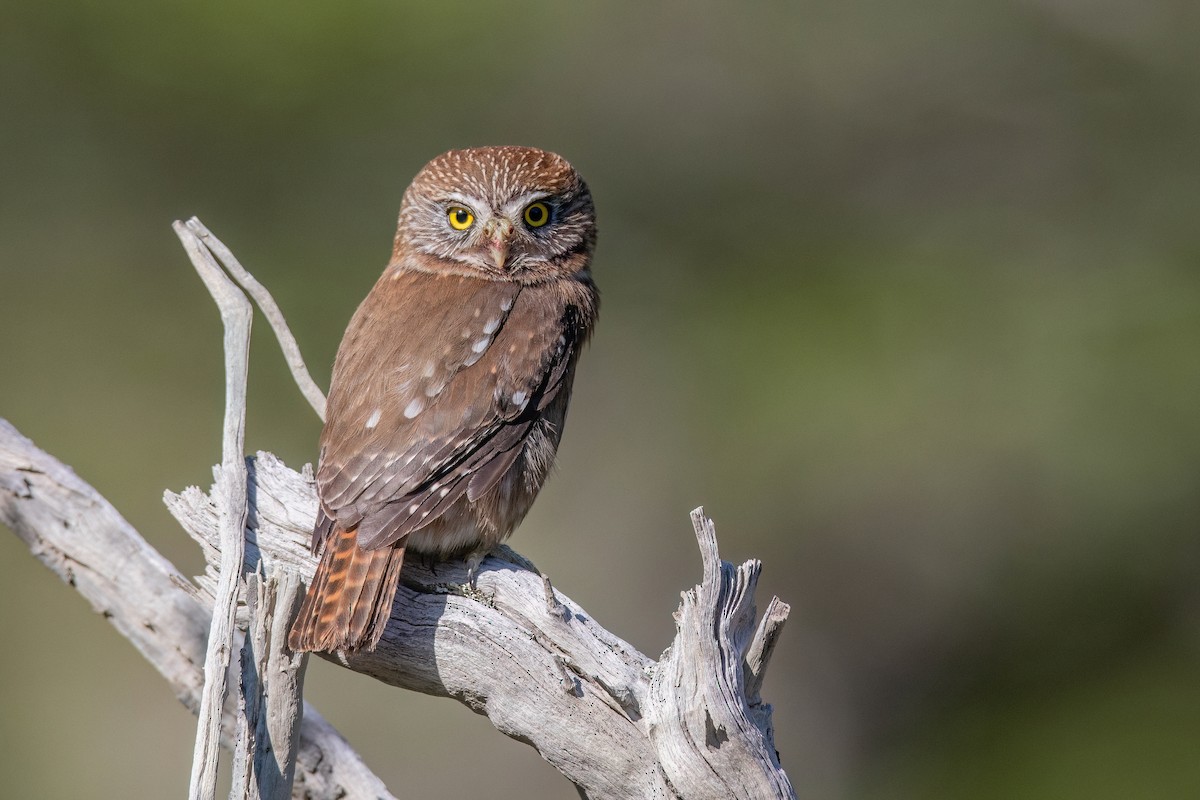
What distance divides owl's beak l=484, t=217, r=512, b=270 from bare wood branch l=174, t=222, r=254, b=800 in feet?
3.50

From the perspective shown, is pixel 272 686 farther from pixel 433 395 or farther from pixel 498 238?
pixel 498 238

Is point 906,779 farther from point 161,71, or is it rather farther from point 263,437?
point 161,71

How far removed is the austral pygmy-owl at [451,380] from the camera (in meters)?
3.33

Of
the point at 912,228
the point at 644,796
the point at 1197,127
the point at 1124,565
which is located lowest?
the point at 644,796

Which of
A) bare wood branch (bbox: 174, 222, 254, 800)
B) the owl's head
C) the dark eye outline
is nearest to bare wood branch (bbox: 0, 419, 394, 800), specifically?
bare wood branch (bbox: 174, 222, 254, 800)

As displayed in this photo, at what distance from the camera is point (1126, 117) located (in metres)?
8.83

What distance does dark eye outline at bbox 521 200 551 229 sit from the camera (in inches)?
168

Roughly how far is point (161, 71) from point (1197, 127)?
6.78 metres

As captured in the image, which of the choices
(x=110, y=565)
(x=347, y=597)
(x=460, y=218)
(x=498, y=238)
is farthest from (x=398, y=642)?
(x=460, y=218)

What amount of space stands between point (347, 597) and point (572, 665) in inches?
22.4

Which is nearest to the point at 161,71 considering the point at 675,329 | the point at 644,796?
the point at 675,329

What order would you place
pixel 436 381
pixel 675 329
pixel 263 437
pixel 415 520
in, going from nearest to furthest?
pixel 415 520 → pixel 436 381 → pixel 263 437 → pixel 675 329

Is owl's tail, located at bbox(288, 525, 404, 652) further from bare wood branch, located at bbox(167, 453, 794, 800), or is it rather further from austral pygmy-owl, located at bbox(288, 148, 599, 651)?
bare wood branch, located at bbox(167, 453, 794, 800)

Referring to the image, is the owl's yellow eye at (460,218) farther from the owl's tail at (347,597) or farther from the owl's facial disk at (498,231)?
the owl's tail at (347,597)
